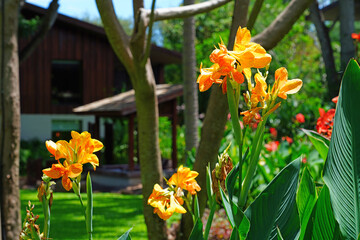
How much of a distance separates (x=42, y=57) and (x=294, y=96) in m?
8.60

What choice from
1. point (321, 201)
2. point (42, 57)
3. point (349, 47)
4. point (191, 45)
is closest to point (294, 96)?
point (349, 47)

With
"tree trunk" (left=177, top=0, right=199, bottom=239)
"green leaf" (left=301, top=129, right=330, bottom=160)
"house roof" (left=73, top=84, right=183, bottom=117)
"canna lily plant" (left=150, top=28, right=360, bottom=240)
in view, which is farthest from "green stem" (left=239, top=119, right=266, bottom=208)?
"house roof" (left=73, top=84, right=183, bottom=117)

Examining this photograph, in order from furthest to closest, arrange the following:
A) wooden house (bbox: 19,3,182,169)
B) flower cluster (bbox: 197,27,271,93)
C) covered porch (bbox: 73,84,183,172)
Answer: wooden house (bbox: 19,3,182,169)
covered porch (bbox: 73,84,183,172)
flower cluster (bbox: 197,27,271,93)

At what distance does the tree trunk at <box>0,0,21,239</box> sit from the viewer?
4.18 meters

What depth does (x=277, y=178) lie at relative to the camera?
5.05ft

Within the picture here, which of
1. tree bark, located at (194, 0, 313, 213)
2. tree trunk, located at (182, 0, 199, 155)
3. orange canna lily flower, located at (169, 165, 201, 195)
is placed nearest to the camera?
orange canna lily flower, located at (169, 165, 201, 195)

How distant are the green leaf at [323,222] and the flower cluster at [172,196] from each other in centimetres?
39

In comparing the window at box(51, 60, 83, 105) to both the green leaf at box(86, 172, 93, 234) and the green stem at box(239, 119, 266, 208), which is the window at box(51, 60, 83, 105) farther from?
the green stem at box(239, 119, 266, 208)

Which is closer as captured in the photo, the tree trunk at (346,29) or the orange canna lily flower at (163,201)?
the orange canna lily flower at (163,201)

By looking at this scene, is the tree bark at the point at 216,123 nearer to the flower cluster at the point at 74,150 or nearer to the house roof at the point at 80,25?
the flower cluster at the point at 74,150

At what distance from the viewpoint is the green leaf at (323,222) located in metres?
1.65

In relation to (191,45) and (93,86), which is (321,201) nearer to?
(191,45)

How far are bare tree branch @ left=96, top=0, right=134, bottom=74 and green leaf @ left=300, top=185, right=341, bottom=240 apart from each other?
90.3 inches

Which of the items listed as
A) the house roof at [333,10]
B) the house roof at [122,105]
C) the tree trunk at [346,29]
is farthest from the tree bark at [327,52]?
the house roof at [122,105]
